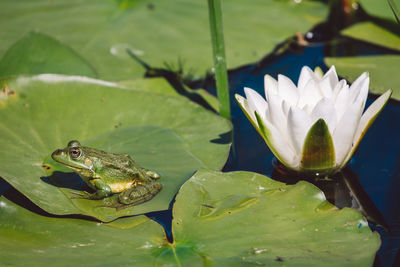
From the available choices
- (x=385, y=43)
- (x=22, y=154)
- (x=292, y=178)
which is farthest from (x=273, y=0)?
(x=22, y=154)

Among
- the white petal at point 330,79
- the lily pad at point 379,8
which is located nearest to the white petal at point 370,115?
the white petal at point 330,79

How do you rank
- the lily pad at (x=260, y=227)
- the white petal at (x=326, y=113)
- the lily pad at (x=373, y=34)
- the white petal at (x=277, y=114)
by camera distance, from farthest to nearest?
the lily pad at (x=373, y=34), the white petal at (x=277, y=114), the white petal at (x=326, y=113), the lily pad at (x=260, y=227)

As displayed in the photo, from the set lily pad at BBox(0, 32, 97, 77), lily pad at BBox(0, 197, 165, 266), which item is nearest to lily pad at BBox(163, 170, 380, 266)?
lily pad at BBox(0, 197, 165, 266)

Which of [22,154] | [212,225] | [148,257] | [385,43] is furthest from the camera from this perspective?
[385,43]

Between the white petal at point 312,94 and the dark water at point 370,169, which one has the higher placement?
the white petal at point 312,94

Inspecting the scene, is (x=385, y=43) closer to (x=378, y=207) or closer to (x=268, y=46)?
(x=268, y=46)

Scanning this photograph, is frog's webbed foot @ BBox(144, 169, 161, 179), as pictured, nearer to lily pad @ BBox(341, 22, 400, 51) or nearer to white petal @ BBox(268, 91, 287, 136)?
white petal @ BBox(268, 91, 287, 136)

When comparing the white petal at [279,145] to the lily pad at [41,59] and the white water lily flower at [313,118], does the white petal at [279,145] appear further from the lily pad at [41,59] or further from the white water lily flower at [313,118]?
the lily pad at [41,59]
